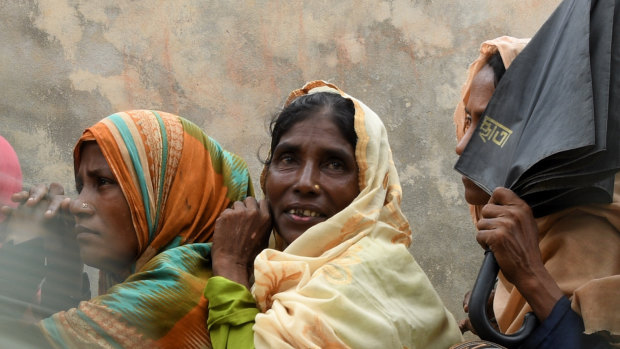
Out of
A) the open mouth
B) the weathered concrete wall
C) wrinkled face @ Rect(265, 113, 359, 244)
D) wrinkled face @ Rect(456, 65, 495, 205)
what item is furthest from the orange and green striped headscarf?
the weathered concrete wall

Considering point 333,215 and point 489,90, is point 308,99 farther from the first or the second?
point 489,90

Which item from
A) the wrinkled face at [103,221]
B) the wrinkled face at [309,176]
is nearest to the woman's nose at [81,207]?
the wrinkled face at [103,221]

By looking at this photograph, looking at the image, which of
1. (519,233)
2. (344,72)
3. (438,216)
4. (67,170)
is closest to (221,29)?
(344,72)

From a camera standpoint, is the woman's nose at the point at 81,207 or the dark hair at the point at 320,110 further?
the dark hair at the point at 320,110

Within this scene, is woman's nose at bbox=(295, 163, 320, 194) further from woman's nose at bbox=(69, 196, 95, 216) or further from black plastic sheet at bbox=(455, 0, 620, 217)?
woman's nose at bbox=(69, 196, 95, 216)

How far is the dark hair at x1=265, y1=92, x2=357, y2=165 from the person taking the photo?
2676 mm

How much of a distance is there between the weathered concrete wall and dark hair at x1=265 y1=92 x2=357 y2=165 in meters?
3.09

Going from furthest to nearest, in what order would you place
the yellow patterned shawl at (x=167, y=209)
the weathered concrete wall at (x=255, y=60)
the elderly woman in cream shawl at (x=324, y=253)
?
the weathered concrete wall at (x=255, y=60) → the yellow patterned shawl at (x=167, y=209) → the elderly woman in cream shawl at (x=324, y=253)

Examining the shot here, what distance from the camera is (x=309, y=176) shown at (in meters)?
2.54

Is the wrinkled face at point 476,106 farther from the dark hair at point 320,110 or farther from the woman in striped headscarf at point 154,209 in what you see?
the woman in striped headscarf at point 154,209

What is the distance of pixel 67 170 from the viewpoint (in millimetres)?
5797

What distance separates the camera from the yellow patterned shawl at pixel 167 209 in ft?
7.40

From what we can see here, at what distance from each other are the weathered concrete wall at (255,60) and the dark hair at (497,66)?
3034 mm

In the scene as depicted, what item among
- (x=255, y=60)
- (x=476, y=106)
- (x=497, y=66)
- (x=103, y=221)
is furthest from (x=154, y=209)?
(x=255, y=60)
